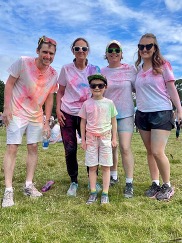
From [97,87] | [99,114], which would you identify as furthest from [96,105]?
[97,87]

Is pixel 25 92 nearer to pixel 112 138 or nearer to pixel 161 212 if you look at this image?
pixel 112 138

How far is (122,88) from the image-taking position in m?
5.32

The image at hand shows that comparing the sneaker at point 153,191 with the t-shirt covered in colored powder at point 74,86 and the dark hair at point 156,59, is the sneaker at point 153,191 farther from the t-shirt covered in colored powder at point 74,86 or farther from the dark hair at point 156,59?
the dark hair at point 156,59

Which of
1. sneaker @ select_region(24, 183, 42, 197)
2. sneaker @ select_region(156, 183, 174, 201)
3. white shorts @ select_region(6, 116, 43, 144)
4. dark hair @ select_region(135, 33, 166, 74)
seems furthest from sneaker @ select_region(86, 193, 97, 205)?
dark hair @ select_region(135, 33, 166, 74)

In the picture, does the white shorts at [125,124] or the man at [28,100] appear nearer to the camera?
the man at [28,100]

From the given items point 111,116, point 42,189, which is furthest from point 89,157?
point 42,189

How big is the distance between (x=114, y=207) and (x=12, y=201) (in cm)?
149

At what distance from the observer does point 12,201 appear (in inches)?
185

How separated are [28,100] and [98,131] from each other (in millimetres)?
1248

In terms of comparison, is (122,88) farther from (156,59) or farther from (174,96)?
(174,96)

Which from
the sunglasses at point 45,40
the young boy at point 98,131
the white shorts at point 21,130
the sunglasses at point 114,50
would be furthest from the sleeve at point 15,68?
the sunglasses at point 114,50

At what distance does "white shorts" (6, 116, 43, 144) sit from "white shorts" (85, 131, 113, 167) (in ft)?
2.97

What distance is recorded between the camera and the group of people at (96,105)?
497 centimetres

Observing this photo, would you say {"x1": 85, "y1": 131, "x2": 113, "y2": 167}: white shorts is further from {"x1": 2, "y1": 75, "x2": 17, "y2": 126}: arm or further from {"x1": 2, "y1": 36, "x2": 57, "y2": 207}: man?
{"x1": 2, "y1": 75, "x2": 17, "y2": 126}: arm
